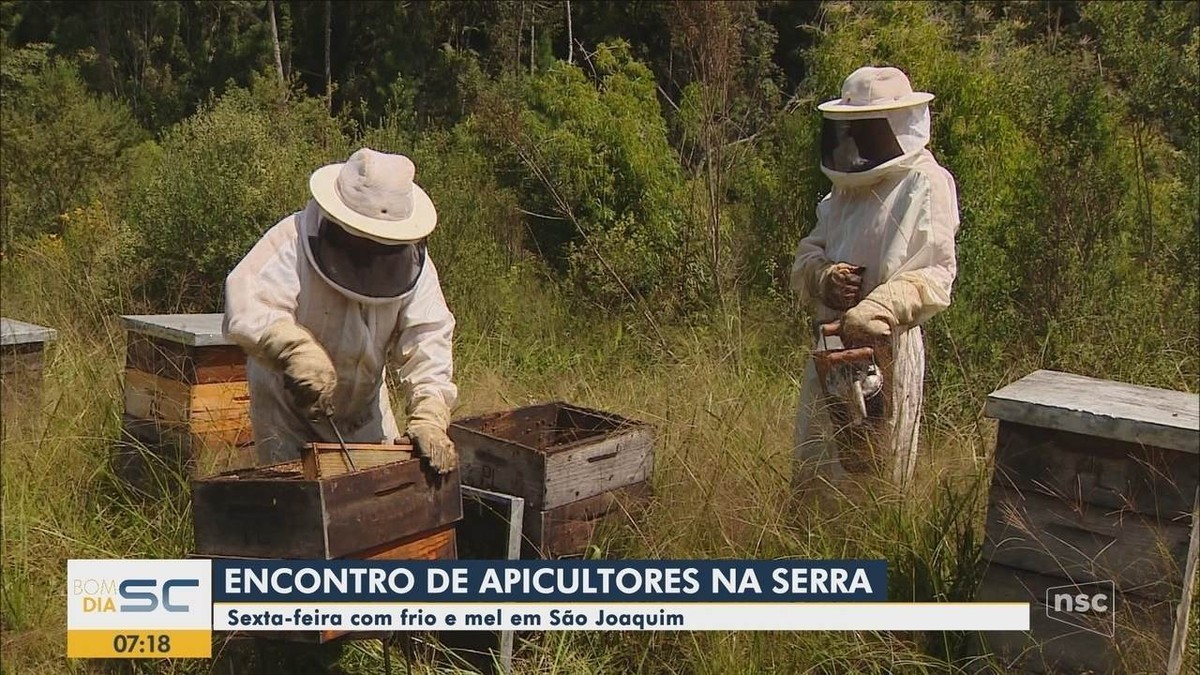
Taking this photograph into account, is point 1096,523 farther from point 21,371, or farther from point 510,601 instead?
point 21,371

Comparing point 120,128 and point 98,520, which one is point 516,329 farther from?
point 120,128

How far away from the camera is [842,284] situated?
4.02m

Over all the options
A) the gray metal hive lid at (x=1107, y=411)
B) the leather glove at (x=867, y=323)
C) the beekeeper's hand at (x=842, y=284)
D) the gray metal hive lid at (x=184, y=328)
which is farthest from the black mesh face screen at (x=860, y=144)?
the gray metal hive lid at (x=184, y=328)

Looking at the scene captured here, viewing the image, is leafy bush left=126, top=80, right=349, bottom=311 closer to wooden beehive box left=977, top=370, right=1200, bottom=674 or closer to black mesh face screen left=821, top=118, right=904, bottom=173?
black mesh face screen left=821, top=118, right=904, bottom=173

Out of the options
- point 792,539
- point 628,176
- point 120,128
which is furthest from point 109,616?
point 120,128

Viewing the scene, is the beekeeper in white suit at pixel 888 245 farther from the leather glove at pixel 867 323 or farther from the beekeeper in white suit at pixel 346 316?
the beekeeper in white suit at pixel 346 316

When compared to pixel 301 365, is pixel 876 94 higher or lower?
higher

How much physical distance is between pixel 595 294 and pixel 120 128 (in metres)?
12.2

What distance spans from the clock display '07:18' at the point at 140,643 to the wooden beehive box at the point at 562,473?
3.59 ft

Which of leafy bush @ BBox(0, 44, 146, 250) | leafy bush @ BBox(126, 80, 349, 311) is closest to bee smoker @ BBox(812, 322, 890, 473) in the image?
leafy bush @ BBox(126, 80, 349, 311)

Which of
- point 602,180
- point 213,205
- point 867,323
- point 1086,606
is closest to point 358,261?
point 867,323

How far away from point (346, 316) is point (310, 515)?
32.8 inches

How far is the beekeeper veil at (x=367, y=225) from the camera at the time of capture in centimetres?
341

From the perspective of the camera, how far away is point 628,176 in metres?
9.20
